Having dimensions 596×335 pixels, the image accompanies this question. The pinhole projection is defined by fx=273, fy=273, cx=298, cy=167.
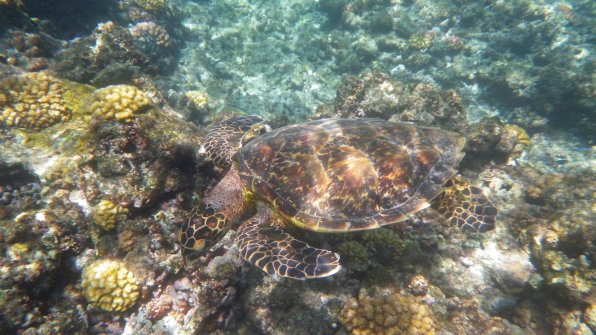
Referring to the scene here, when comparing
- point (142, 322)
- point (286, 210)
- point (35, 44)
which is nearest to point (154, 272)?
point (142, 322)

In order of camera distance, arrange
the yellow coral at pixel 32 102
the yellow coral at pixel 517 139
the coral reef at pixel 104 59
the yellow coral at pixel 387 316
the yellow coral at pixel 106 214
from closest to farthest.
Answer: the yellow coral at pixel 387 316 < the yellow coral at pixel 106 214 < the yellow coral at pixel 32 102 < the yellow coral at pixel 517 139 < the coral reef at pixel 104 59

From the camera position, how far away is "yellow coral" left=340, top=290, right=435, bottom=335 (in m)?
3.73

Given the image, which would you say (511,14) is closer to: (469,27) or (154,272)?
(469,27)

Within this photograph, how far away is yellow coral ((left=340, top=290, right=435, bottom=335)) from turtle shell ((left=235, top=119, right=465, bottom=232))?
114cm

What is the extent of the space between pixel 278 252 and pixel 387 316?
5.80ft

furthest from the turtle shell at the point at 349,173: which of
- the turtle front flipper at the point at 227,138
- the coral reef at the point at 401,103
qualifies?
the coral reef at the point at 401,103

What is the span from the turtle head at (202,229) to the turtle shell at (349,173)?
0.70 meters

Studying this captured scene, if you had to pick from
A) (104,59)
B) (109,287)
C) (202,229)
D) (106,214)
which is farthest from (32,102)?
(202,229)

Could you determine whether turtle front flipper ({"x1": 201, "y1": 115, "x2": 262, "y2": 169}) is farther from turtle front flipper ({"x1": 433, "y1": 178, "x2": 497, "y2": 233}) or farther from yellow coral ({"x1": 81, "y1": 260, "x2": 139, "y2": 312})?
turtle front flipper ({"x1": 433, "y1": 178, "x2": 497, "y2": 233})

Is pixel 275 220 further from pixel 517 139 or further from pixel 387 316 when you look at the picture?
pixel 517 139

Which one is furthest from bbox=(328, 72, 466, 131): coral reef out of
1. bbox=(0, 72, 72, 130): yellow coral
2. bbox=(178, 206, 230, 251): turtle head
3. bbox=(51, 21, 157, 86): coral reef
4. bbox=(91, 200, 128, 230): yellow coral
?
bbox=(0, 72, 72, 130): yellow coral

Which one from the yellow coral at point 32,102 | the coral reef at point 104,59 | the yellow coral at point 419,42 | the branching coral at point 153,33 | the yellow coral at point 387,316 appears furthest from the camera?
the yellow coral at point 419,42

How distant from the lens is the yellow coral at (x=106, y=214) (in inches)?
174

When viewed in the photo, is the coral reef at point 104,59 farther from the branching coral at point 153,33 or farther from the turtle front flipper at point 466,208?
the turtle front flipper at point 466,208
